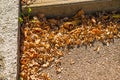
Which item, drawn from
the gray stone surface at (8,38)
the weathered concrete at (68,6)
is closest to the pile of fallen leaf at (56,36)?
the weathered concrete at (68,6)

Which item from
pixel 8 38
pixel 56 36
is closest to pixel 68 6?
pixel 56 36

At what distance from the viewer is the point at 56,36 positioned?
4922 millimetres

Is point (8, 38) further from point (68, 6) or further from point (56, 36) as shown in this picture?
point (68, 6)

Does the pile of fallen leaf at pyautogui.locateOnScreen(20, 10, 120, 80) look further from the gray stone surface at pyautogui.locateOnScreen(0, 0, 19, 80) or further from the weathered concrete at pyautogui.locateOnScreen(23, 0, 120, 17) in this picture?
the gray stone surface at pyautogui.locateOnScreen(0, 0, 19, 80)

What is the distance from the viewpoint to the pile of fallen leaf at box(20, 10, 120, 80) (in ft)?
15.3

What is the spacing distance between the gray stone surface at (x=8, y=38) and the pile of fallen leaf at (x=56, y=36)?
325 millimetres

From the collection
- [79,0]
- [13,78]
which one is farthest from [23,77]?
[79,0]

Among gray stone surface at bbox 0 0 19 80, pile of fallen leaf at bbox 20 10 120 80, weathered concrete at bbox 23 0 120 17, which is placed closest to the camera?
gray stone surface at bbox 0 0 19 80

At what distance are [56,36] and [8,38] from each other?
79cm

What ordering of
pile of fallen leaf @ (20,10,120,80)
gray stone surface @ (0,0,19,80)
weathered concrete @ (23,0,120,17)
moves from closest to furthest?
gray stone surface @ (0,0,19,80) < pile of fallen leaf @ (20,10,120,80) < weathered concrete @ (23,0,120,17)

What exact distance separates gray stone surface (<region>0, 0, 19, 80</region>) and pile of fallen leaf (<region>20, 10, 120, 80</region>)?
33 cm

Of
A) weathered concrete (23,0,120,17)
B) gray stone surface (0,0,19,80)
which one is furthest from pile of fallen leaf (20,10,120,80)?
gray stone surface (0,0,19,80)

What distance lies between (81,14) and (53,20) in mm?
445

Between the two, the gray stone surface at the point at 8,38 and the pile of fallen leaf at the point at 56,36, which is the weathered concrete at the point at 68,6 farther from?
the gray stone surface at the point at 8,38
